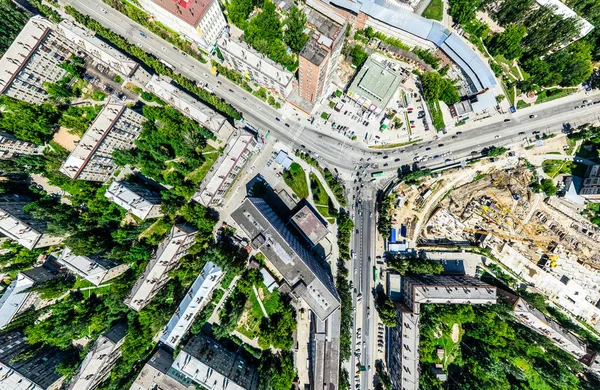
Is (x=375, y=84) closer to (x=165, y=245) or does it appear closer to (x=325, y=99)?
(x=325, y=99)

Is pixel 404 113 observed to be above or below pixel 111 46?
above

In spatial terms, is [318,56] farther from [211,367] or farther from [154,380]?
[154,380]

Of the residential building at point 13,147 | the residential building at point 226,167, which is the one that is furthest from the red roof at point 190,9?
the residential building at point 13,147

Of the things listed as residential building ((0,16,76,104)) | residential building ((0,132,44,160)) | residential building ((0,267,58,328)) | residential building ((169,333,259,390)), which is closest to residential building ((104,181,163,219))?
residential building ((0,132,44,160))

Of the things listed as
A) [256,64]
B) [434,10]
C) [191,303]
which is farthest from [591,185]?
[191,303]

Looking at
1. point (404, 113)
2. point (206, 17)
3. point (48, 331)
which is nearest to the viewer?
point (206, 17)

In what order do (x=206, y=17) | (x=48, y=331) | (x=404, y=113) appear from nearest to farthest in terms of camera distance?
(x=206, y=17), (x=48, y=331), (x=404, y=113)

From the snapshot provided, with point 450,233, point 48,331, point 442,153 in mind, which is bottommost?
point 48,331

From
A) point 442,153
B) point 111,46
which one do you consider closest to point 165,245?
point 111,46

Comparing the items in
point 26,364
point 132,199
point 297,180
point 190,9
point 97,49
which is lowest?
point 26,364
